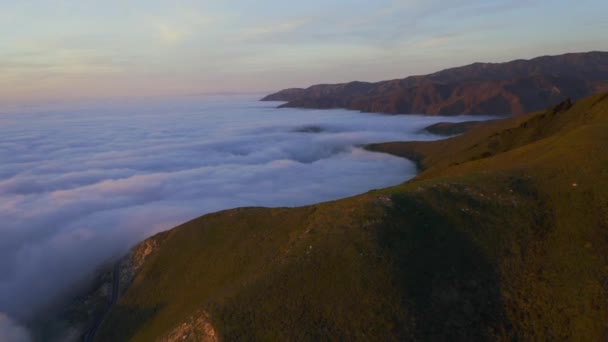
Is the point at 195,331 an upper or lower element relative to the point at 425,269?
lower

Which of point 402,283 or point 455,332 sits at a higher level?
point 402,283

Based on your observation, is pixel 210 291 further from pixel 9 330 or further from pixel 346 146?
pixel 346 146

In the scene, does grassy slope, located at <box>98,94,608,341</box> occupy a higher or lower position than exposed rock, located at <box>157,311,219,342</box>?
higher

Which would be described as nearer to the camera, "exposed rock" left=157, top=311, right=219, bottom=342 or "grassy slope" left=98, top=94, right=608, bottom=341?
"grassy slope" left=98, top=94, right=608, bottom=341

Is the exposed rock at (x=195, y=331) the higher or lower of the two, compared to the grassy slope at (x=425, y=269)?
lower

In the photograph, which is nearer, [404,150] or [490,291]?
[490,291]

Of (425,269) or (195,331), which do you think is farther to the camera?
(425,269)

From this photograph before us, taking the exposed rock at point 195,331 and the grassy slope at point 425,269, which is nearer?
the grassy slope at point 425,269

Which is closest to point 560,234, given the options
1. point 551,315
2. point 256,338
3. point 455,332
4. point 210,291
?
point 551,315
